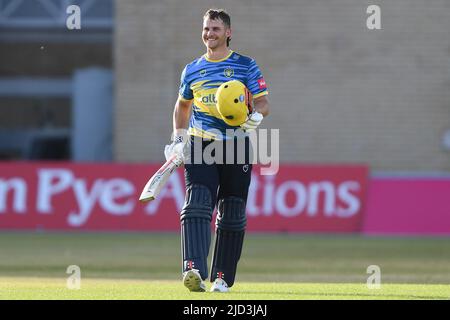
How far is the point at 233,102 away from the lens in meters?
9.95

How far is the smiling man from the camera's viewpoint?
10.1m

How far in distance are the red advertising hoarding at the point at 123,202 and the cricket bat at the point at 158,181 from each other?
1132cm

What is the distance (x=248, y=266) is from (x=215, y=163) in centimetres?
636

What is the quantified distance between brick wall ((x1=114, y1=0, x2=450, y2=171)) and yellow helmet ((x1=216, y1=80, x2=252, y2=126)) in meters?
15.2

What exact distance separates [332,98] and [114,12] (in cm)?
502

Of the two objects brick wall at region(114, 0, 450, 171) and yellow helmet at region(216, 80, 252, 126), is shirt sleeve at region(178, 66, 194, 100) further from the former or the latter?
brick wall at region(114, 0, 450, 171)

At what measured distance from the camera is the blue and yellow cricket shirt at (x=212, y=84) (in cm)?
1026
